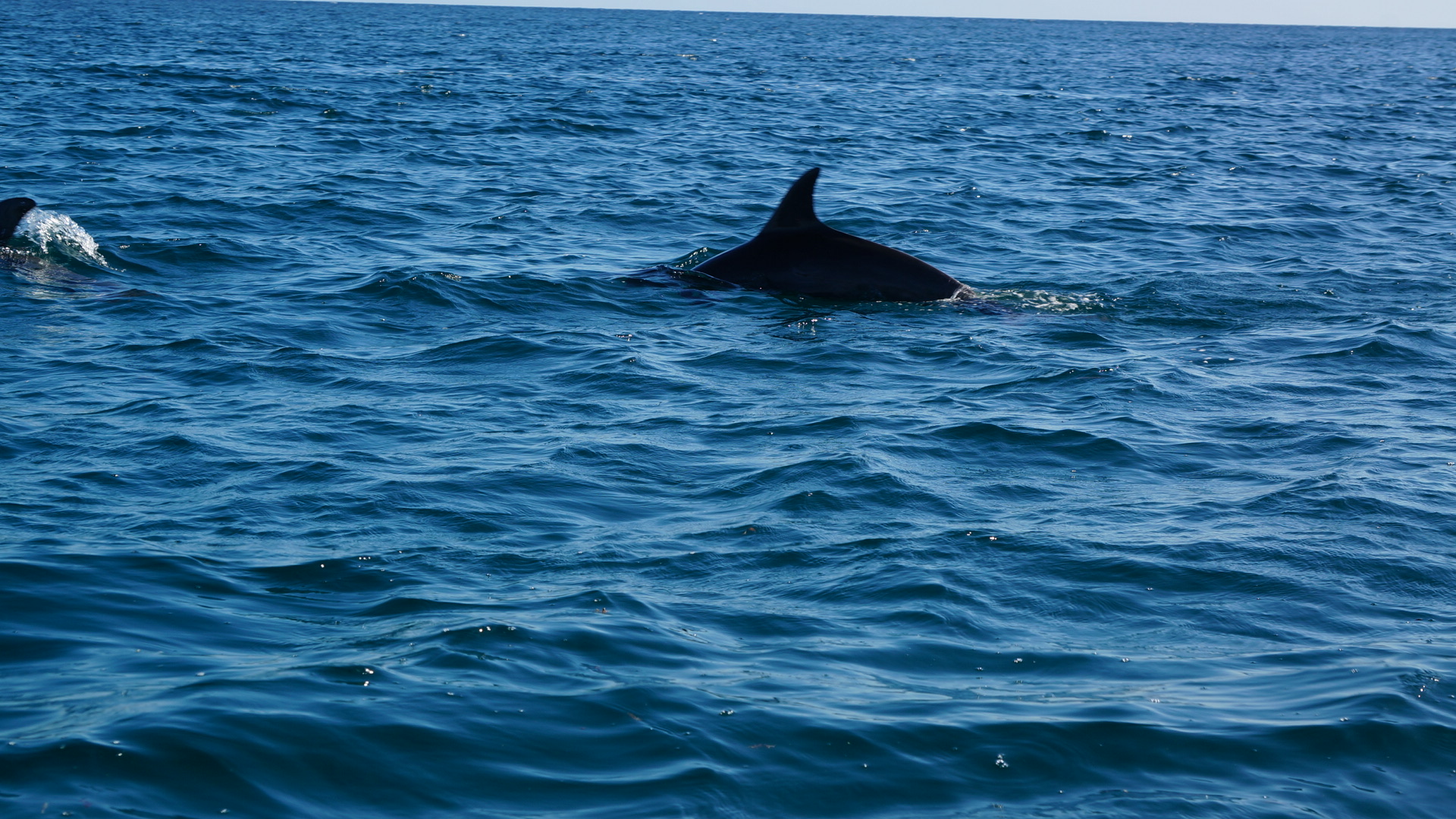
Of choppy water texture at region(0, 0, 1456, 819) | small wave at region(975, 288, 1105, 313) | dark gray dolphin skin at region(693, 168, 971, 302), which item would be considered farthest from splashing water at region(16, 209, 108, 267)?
small wave at region(975, 288, 1105, 313)

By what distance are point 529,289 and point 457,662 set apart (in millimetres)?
8359

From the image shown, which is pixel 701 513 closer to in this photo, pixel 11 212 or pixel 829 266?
pixel 829 266

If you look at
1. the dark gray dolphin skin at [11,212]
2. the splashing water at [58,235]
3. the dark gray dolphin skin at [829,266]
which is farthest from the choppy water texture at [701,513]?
the dark gray dolphin skin at [11,212]

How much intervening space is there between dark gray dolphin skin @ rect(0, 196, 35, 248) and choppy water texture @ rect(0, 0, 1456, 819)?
488 mm

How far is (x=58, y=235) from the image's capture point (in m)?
14.0

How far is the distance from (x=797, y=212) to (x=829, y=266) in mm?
605

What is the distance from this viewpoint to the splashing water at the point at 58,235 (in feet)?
45.3

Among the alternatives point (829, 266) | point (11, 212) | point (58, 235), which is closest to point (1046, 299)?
point (829, 266)

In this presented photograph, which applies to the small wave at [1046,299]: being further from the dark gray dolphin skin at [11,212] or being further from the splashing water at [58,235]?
the dark gray dolphin skin at [11,212]

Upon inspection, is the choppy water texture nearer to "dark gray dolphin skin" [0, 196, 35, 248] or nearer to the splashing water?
the splashing water

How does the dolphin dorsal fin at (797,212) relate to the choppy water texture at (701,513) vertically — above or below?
above

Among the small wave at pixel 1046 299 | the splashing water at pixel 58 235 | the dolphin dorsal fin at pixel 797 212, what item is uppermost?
the dolphin dorsal fin at pixel 797 212

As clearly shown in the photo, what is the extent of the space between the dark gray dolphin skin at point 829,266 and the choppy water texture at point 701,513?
11.8 inches

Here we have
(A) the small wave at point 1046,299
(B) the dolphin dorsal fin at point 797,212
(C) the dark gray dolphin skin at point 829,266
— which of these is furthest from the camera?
(A) the small wave at point 1046,299
